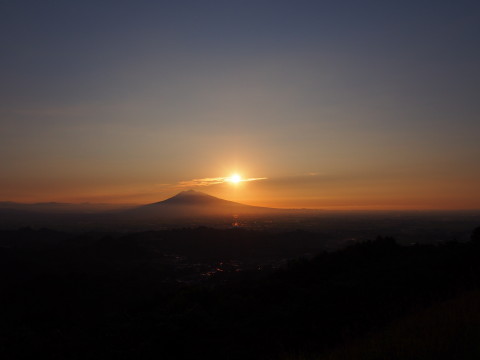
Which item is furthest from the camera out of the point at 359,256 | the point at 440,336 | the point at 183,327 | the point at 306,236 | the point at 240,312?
the point at 306,236

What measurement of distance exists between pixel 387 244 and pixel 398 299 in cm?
1960

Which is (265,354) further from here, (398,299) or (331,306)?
(398,299)

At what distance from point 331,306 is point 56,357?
920 centimetres

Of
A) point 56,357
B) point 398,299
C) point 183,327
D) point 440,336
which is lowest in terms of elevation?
point 56,357

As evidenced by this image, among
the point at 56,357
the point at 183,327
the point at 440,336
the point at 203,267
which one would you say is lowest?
the point at 203,267

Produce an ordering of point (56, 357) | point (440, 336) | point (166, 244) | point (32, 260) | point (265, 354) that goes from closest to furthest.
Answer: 1. point (440, 336)
2. point (265, 354)
3. point (56, 357)
4. point (32, 260)
5. point (166, 244)

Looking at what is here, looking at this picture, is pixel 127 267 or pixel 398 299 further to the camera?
pixel 127 267

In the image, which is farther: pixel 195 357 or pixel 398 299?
pixel 398 299

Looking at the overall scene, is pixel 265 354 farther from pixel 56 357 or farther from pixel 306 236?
pixel 306 236

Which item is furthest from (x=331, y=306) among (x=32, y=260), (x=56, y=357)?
(x=32, y=260)

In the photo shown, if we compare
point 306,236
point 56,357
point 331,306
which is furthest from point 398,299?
point 306,236

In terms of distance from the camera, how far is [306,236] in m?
89.4

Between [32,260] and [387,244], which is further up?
[387,244]

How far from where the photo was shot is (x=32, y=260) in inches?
2072
